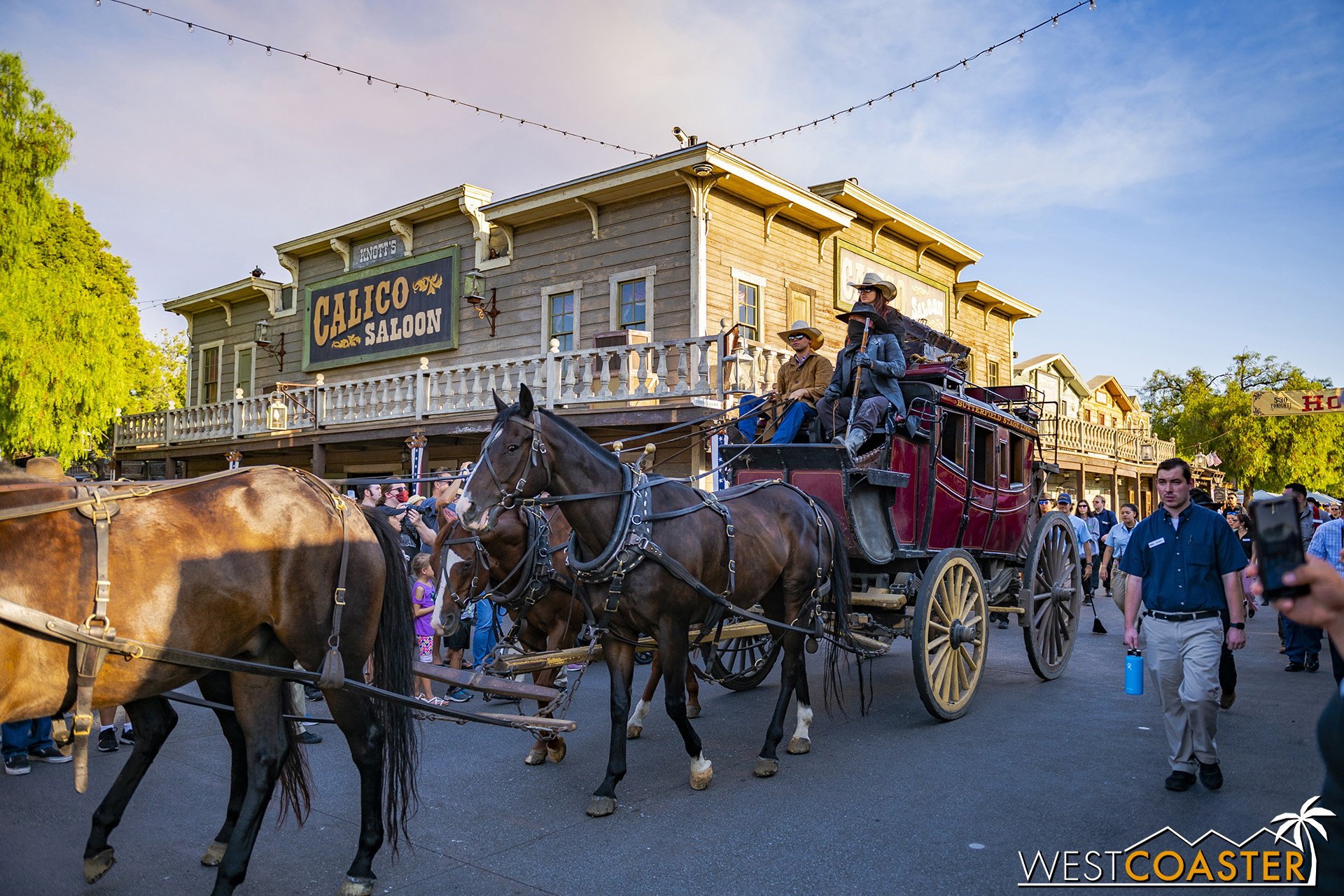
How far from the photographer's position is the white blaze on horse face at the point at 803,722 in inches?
245

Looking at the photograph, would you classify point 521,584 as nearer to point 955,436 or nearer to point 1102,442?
point 955,436

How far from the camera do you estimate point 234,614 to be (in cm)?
378

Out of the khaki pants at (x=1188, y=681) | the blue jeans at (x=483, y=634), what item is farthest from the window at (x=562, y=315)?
the khaki pants at (x=1188, y=681)

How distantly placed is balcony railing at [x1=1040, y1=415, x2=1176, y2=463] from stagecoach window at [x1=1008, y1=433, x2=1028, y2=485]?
49.6 feet

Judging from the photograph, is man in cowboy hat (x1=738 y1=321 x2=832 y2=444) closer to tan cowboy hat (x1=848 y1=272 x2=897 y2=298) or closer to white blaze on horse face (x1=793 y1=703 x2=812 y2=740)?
tan cowboy hat (x1=848 y1=272 x2=897 y2=298)

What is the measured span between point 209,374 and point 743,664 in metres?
23.6

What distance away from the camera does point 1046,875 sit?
161 inches

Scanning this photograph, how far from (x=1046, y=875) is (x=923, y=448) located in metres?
3.90

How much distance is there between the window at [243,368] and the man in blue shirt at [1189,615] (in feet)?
80.0

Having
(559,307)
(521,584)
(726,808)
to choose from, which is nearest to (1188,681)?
(726,808)

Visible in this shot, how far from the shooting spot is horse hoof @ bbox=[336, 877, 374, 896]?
12.8ft

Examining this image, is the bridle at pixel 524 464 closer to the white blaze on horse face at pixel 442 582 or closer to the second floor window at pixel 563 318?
the white blaze on horse face at pixel 442 582

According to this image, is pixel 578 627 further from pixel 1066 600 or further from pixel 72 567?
pixel 1066 600

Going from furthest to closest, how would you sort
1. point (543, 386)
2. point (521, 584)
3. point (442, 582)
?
point (543, 386) → point (521, 584) → point (442, 582)
